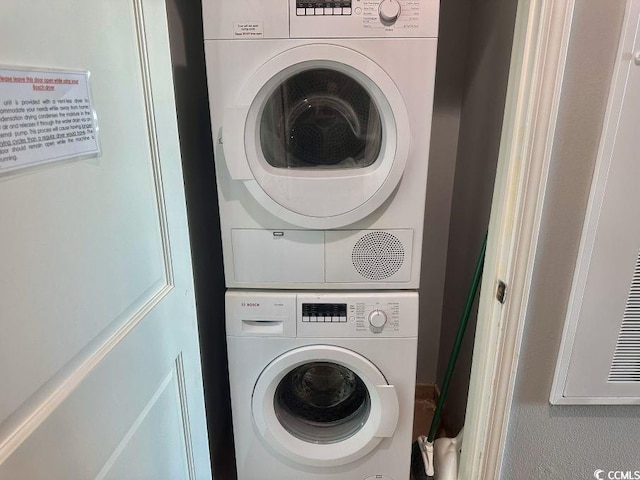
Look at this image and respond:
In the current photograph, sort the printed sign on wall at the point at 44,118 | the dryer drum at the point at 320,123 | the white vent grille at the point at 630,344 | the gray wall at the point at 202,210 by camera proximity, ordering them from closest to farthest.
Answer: the printed sign on wall at the point at 44,118
the white vent grille at the point at 630,344
the dryer drum at the point at 320,123
the gray wall at the point at 202,210

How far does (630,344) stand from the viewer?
3.51 ft

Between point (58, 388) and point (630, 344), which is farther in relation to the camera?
point (630, 344)

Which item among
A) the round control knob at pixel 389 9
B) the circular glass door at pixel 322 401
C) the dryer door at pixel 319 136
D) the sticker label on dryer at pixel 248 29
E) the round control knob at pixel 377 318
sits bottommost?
the circular glass door at pixel 322 401

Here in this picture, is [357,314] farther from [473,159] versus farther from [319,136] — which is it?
[473,159]

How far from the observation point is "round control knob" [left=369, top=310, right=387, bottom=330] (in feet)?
4.65

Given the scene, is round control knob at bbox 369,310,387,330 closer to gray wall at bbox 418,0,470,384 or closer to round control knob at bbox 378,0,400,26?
gray wall at bbox 418,0,470,384

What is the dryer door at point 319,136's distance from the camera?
1.22m

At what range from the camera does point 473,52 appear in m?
1.73

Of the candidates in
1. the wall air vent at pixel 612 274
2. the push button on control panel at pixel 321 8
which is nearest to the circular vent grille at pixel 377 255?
the wall air vent at pixel 612 274

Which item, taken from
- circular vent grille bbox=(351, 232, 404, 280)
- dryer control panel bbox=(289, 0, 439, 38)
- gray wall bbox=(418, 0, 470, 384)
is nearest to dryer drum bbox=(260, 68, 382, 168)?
dryer control panel bbox=(289, 0, 439, 38)

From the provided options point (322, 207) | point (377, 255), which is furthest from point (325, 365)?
point (322, 207)

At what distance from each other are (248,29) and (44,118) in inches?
29.2

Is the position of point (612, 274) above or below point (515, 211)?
below

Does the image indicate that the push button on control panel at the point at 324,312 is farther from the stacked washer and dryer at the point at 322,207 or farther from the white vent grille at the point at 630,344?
the white vent grille at the point at 630,344
